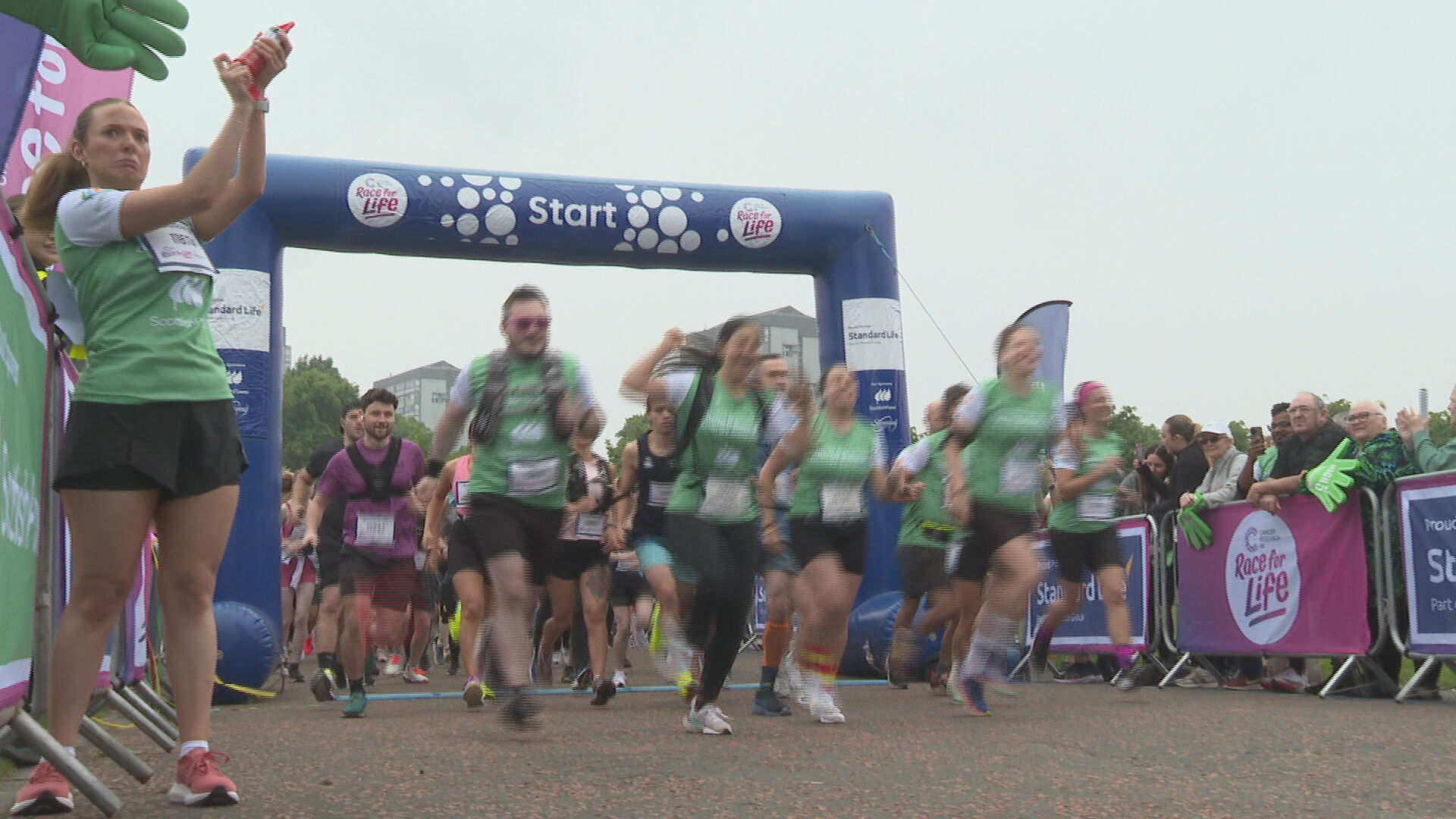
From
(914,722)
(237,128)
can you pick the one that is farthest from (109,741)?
(914,722)

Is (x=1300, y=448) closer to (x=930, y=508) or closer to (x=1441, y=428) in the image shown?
(x=930, y=508)

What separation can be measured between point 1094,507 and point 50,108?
6.43m

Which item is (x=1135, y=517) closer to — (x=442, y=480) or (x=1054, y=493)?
(x=1054, y=493)

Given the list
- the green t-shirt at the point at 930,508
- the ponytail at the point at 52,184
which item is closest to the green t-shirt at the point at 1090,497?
the green t-shirt at the point at 930,508

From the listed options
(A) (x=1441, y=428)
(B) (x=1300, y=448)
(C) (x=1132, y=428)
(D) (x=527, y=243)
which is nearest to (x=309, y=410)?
(C) (x=1132, y=428)

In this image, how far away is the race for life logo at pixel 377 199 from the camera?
35.2 feet

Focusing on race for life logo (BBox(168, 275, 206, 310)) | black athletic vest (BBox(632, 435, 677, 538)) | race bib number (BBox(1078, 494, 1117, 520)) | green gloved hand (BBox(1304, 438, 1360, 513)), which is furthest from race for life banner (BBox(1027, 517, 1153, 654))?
race for life logo (BBox(168, 275, 206, 310))

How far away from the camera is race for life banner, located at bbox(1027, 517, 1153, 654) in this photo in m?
10.6

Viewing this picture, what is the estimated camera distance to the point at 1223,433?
10.4 meters

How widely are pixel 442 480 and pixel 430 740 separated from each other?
273cm

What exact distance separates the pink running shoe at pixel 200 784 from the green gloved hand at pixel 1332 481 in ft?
22.8

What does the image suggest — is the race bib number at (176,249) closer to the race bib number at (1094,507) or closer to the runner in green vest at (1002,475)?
the runner in green vest at (1002,475)

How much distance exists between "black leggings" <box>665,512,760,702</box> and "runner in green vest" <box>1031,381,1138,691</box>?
10.2ft

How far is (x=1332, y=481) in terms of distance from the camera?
344 inches
